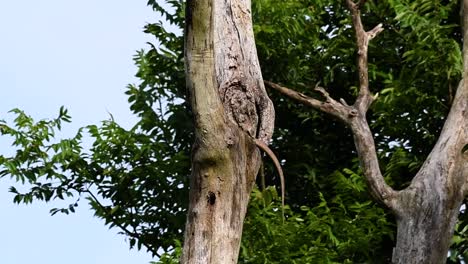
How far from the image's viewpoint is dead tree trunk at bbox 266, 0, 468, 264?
11.8 metres

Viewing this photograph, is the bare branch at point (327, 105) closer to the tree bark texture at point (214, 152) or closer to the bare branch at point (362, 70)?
the bare branch at point (362, 70)

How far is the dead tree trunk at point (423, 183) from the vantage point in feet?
38.8

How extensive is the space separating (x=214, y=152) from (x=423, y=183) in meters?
4.53

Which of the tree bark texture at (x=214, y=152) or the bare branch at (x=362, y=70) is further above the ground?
the bare branch at (x=362, y=70)

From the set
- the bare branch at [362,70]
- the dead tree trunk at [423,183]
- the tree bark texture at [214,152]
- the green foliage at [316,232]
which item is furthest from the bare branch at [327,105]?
the tree bark texture at [214,152]

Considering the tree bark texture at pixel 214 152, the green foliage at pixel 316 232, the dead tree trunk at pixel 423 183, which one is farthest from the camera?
the green foliage at pixel 316 232

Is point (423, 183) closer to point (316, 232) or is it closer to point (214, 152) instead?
point (316, 232)

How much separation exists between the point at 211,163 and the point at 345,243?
199 inches

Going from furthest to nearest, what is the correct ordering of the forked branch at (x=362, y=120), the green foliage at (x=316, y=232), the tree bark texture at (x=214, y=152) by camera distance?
1. the green foliage at (x=316, y=232)
2. the forked branch at (x=362, y=120)
3. the tree bark texture at (x=214, y=152)

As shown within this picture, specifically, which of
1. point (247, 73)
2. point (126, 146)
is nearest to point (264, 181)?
point (126, 146)

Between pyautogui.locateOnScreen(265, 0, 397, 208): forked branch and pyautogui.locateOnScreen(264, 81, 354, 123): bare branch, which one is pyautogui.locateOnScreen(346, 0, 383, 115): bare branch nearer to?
pyautogui.locateOnScreen(265, 0, 397, 208): forked branch

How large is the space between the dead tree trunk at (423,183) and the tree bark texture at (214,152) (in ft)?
12.4

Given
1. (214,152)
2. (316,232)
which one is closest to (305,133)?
(316,232)

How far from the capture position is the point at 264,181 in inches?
575
